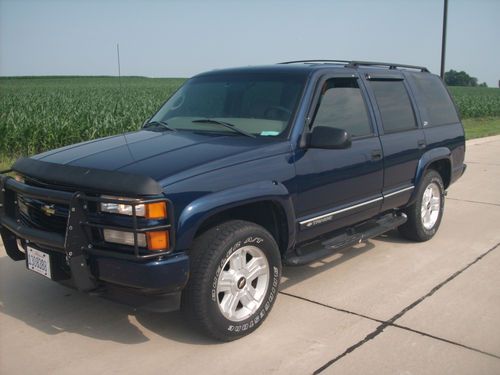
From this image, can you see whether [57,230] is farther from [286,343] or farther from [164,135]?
[286,343]

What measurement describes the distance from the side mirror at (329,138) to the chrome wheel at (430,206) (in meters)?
2.27

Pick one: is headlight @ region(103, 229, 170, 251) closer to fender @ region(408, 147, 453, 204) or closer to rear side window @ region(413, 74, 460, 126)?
fender @ region(408, 147, 453, 204)

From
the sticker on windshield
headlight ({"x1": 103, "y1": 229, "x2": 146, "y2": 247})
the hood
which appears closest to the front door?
the sticker on windshield

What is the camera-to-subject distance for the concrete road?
128 inches

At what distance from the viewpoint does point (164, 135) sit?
164 inches

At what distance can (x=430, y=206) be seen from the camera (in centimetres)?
595

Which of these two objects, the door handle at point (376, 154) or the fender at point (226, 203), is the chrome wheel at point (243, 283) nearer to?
the fender at point (226, 203)

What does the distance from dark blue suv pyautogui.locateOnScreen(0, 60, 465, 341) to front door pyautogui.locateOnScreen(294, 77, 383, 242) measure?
1 cm

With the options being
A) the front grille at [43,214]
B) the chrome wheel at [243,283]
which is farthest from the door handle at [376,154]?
the front grille at [43,214]

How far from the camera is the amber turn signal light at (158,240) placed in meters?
3.05

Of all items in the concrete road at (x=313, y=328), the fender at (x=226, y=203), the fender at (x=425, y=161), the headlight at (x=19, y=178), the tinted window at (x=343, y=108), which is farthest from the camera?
the fender at (x=425, y=161)

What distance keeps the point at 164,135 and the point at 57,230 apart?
3.79ft

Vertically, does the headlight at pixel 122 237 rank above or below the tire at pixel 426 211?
above

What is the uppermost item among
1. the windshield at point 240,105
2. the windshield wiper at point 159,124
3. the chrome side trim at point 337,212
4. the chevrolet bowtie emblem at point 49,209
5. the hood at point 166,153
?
the windshield at point 240,105
